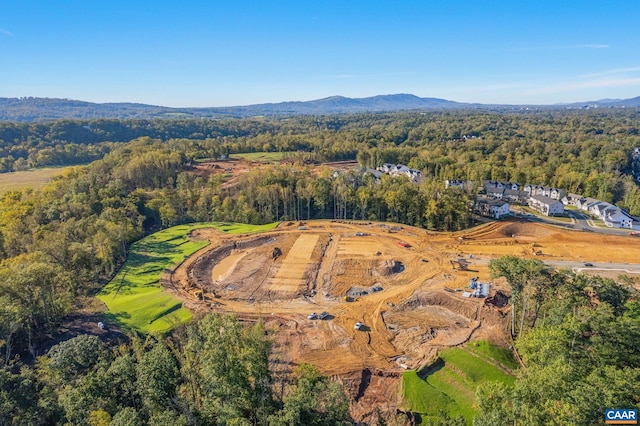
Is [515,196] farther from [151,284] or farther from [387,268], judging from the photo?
[151,284]

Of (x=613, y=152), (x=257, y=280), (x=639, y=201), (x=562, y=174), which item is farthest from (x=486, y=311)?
(x=613, y=152)

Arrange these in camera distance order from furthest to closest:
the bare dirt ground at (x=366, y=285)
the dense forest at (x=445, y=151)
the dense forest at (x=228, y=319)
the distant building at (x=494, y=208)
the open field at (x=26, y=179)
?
the open field at (x=26, y=179), the dense forest at (x=445, y=151), the distant building at (x=494, y=208), the bare dirt ground at (x=366, y=285), the dense forest at (x=228, y=319)

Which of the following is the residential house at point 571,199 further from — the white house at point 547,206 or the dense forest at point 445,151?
the white house at point 547,206

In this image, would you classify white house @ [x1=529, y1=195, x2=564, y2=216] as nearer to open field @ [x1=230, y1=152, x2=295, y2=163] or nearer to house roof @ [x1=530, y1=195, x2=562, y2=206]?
house roof @ [x1=530, y1=195, x2=562, y2=206]

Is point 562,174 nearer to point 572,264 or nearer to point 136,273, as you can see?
point 572,264

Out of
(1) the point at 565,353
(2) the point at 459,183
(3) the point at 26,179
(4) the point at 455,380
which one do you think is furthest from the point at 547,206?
(3) the point at 26,179

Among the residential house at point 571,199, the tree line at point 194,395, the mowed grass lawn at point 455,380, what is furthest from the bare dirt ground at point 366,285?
the residential house at point 571,199

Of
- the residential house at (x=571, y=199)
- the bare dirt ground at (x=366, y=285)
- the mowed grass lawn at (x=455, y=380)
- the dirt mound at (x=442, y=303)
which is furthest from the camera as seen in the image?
the residential house at (x=571, y=199)
